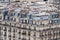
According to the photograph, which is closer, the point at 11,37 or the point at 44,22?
the point at 44,22

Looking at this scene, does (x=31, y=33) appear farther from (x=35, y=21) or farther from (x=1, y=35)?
(x=1, y=35)

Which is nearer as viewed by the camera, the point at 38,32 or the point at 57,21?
the point at 38,32

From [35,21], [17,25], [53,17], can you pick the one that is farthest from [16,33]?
[53,17]

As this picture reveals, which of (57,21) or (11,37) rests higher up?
(57,21)

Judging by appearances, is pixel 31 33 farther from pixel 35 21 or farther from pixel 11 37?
pixel 11 37

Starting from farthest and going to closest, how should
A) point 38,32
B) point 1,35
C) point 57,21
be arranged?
1. point 1,35
2. point 57,21
3. point 38,32

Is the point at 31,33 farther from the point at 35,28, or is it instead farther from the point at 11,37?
the point at 11,37

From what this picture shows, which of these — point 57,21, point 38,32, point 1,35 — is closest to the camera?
point 38,32

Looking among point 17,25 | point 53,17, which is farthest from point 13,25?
point 53,17
